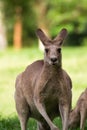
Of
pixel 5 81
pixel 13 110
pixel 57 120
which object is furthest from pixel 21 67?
pixel 57 120

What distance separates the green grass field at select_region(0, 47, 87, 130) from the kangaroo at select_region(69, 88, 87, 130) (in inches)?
16.8

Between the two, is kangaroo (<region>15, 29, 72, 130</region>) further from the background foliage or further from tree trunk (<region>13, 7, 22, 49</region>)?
tree trunk (<region>13, 7, 22, 49</region>)

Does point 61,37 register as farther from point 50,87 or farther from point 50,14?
point 50,14

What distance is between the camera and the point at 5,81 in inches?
627

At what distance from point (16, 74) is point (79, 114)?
8.77m

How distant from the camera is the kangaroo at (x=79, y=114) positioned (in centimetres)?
820

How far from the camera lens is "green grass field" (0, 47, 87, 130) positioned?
30.5 ft

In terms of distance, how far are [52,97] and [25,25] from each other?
34.9 metres

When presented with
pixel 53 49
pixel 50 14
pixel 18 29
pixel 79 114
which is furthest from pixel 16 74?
pixel 18 29

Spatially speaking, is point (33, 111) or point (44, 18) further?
point (44, 18)

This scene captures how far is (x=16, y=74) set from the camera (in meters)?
17.0

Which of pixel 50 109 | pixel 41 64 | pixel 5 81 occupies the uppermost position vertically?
pixel 5 81

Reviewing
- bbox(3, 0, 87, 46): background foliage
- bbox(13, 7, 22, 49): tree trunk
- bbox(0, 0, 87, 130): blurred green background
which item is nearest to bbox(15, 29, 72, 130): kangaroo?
bbox(0, 0, 87, 130): blurred green background

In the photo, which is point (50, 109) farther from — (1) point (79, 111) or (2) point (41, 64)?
(1) point (79, 111)
